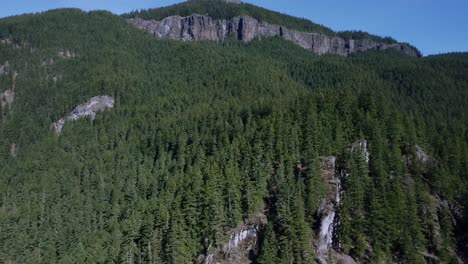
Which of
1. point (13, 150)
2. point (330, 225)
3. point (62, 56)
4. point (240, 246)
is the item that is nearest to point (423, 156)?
point (330, 225)

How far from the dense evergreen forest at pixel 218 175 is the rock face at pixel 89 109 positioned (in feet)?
10.6

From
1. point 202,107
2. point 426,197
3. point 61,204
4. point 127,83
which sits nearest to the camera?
point 426,197

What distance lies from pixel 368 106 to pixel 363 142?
1697 centimetres

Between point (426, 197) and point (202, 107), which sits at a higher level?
point (202, 107)

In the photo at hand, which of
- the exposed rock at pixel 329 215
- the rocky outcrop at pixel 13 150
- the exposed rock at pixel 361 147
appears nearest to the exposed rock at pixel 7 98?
the rocky outcrop at pixel 13 150

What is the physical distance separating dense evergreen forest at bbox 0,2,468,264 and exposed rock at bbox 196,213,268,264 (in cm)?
138

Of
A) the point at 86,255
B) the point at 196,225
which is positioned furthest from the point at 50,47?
the point at 196,225

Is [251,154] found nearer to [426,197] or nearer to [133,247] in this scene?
[133,247]

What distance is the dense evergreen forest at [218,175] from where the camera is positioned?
75.3 meters

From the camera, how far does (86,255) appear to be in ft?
276

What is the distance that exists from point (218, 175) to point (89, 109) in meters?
82.2

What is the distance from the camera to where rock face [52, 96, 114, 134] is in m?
148

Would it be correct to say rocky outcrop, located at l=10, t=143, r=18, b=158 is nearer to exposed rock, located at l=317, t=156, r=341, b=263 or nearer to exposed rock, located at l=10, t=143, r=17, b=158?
exposed rock, located at l=10, t=143, r=17, b=158

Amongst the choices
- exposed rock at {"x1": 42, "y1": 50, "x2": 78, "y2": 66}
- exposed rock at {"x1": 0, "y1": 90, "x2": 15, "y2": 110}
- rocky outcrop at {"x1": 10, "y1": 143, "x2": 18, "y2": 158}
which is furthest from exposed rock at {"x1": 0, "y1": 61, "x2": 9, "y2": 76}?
rocky outcrop at {"x1": 10, "y1": 143, "x2": 18, "y2": 158}
